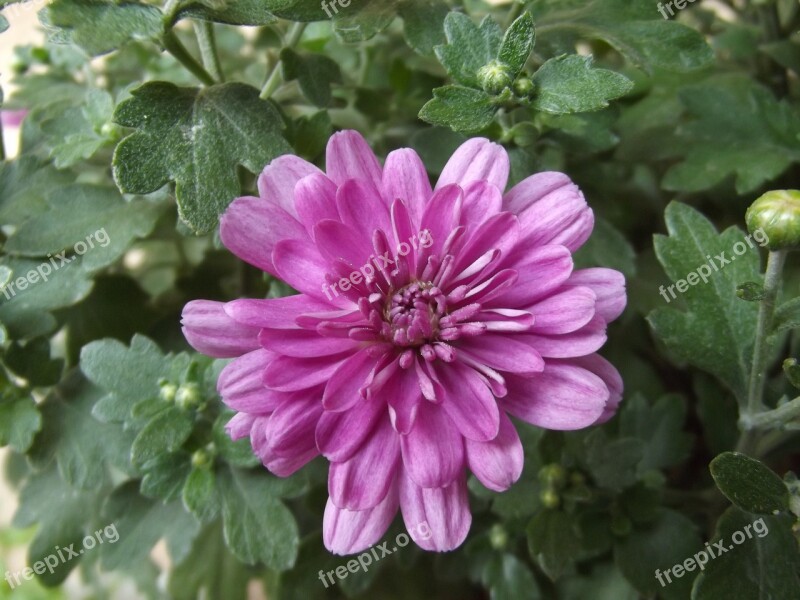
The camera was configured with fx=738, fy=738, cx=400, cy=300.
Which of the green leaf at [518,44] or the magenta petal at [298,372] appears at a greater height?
the green leaf at [518,44]

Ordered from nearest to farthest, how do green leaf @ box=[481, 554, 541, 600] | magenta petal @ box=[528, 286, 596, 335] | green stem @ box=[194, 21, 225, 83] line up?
magenta petal @ box=[528, 286, 596, 335] → green stem @ box=[194, 21, 225, 83] → green leaf @ box=[481, 554, 541, 600]

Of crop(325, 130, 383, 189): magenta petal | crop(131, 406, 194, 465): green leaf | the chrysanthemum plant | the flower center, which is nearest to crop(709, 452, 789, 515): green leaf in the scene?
the chrysanthemum plant

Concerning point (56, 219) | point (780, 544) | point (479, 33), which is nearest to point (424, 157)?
point (479, 33)

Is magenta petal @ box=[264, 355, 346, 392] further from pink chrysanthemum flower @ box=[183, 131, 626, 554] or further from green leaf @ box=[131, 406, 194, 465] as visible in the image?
green leaf @ box=[131, 406, 194, 465]

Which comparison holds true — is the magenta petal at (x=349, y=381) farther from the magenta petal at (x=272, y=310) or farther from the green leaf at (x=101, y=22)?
the green leaf at (x=101, y=22)

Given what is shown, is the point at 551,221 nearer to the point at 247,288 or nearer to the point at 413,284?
the point at 413,284

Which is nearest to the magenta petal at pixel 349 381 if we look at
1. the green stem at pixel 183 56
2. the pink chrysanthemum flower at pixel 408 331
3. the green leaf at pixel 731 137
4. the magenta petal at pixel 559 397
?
the pink chrysanthemum flower at pixel 408 331

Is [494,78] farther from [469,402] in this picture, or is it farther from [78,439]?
[78,439]
